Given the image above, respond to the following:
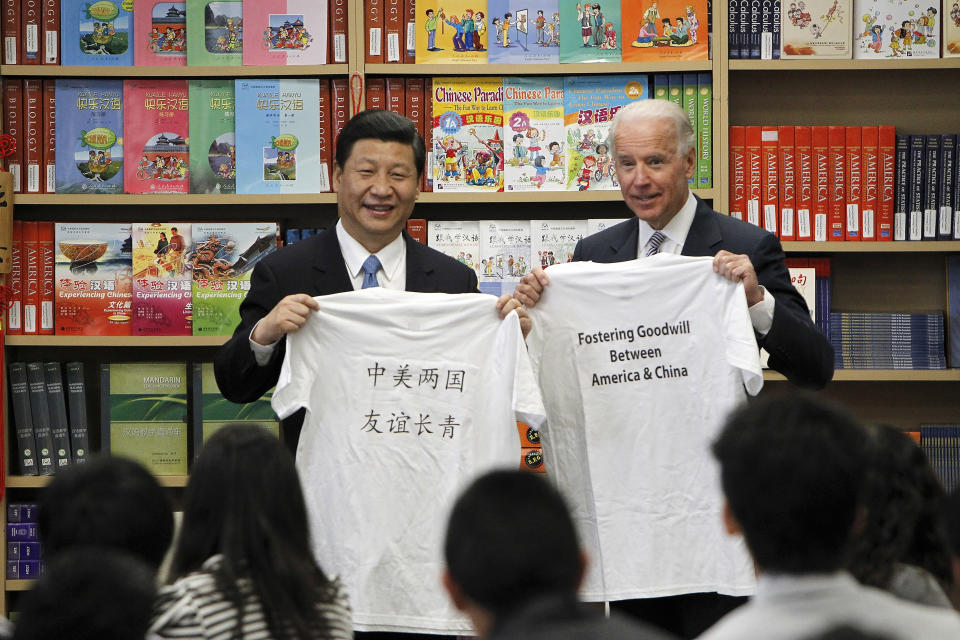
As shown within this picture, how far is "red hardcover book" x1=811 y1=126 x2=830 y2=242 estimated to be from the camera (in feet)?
11.5

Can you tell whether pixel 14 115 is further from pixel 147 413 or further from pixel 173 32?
pixel 147 413

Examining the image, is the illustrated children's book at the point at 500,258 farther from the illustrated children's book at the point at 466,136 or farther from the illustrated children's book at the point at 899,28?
the illustrated children's book at the point at 899,28

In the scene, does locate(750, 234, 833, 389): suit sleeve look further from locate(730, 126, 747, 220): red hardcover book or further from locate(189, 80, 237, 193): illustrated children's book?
locate(189, 80, 237, 193): illustrated children's book

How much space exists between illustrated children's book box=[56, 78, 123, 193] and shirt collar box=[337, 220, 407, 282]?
143 cm

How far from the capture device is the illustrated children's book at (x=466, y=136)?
3527mm

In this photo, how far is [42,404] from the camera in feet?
11.7

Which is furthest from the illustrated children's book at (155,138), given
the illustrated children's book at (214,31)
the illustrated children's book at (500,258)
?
the illustrated children's book at (500,258)

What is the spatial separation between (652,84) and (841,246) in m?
0.82

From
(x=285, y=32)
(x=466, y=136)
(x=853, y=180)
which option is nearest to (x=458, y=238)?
(x=466, y=136)

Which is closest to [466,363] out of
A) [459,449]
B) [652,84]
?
[459,449]

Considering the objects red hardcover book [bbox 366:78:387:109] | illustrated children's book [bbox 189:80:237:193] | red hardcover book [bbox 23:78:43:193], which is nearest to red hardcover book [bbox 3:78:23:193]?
red hardcover book [bbox 23:78:43:193]

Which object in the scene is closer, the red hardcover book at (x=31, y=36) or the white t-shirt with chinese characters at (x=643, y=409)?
the white t-shirt with chinese characters at (x=643, y=409)

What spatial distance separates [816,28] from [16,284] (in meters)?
2.79

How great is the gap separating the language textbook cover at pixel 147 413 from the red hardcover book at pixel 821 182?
7.13ft
